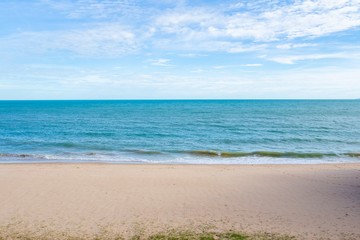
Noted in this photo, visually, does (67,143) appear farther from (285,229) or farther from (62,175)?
(285,229)

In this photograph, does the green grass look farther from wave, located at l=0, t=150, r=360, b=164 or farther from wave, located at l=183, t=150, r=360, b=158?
wave, located at l=183, t=150, r=360, b=158

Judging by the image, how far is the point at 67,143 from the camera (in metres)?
31.5

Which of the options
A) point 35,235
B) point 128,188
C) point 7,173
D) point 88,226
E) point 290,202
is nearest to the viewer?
point 35,235

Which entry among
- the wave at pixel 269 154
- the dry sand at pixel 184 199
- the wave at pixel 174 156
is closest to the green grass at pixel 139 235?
the dry sand at pixel 184 199

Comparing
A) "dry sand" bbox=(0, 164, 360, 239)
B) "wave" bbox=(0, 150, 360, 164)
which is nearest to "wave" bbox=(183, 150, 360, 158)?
"wave" bbox=(0, 150, 360, 164)

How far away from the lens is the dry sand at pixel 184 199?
1010 cm

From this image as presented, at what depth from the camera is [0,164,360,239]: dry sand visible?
10102 mm

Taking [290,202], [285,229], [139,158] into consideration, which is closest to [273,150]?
[139,158]

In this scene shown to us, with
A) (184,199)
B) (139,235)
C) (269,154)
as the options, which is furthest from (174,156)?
(139,235)

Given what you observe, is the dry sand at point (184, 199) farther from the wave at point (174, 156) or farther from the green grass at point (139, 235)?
the wave at point (174, 156)

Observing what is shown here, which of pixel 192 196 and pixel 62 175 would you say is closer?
pixel 192 196

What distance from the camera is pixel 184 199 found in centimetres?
1288

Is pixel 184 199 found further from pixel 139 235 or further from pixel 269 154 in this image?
pixel 269 154

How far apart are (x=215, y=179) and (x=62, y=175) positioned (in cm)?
905
